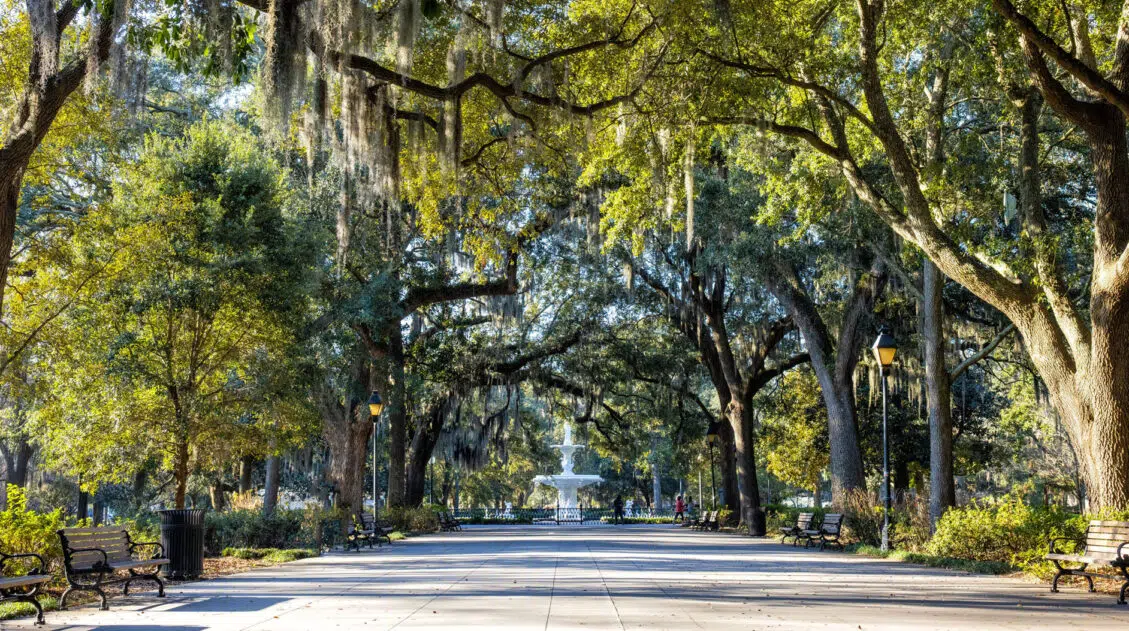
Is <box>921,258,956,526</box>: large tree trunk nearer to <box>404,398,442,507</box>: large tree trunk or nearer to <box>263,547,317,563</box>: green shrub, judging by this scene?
<box>263,547,317,563</box>: green shrub

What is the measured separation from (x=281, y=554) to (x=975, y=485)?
39.5 meters

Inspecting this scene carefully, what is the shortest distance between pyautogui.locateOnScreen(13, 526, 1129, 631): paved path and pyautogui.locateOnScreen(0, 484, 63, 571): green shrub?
139 cm

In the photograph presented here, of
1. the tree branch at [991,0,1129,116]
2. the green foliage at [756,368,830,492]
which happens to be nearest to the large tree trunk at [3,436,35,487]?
the green foliage at [756,368,830,492]

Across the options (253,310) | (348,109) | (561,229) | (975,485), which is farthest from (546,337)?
(975,485)

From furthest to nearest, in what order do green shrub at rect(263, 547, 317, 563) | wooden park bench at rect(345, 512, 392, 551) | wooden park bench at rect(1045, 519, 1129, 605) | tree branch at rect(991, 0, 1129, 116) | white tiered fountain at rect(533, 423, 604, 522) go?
white tiered fountain at rect(533, 423, 604, 522), wooden park bench at rect(345, 512, 392, 551), green shrub at rect(263, 547, 317, 563), tree branch at rect(991, 0, 1129, 116), wooden park bench at rect(1045, 519, 1129, 605)

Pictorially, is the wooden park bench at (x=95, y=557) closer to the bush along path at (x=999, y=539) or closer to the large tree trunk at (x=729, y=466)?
the bush along path at (x=999, y=539)

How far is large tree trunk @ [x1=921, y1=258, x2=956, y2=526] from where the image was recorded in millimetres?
17438

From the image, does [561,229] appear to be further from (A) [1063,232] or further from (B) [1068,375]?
(B) [1068,375]

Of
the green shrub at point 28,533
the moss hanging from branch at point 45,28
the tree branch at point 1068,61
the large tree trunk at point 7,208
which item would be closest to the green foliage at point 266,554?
the green shrub at point 28,533

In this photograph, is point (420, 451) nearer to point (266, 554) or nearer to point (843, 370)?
point (843, 370)

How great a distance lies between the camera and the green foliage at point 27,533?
10.6m

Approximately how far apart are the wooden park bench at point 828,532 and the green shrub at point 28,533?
13.8 meters

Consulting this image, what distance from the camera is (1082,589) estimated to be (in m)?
10.9

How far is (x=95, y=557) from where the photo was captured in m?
9.77
